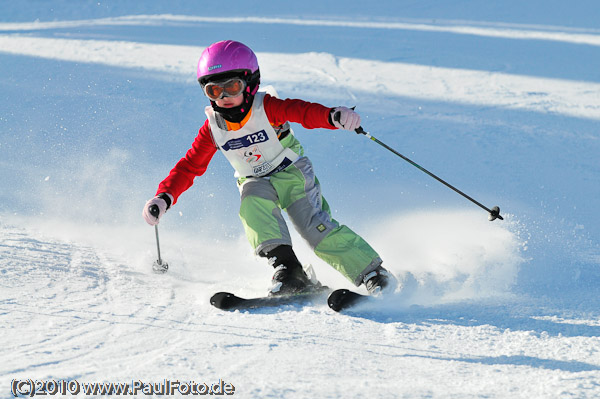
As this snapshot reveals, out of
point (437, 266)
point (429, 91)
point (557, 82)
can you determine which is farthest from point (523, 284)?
point (557, 82)

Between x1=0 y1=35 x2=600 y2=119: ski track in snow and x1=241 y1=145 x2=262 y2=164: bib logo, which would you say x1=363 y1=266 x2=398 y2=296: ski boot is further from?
x1=0 y1=35 x2=600 y2=119: ski track in snow

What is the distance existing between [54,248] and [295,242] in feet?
5.47

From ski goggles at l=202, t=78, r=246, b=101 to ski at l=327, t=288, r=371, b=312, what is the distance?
1.22 m

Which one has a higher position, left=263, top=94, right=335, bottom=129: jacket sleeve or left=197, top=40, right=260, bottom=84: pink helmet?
left=197, top=40, right=260, bottom=84: pink helmet

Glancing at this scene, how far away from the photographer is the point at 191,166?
12.6 ft

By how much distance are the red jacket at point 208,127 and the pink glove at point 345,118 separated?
0.07 m

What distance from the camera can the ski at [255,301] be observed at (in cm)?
317

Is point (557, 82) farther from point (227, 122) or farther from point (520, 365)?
point (520, 365)

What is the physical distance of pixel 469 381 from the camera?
241cm

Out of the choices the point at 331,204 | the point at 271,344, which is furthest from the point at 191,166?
the point at 331,204

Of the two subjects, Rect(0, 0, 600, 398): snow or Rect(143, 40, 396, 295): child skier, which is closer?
Rect(0, 0, 600, 398): snow

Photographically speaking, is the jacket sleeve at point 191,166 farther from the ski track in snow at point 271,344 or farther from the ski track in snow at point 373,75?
the ski track in snow at point 373,75

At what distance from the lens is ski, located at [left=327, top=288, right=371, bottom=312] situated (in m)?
3.16

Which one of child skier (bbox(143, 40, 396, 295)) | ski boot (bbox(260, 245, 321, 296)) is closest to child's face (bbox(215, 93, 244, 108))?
child skier (bbox(143, 40, 396, 295))
